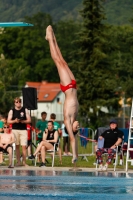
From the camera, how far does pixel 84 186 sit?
44.9ft

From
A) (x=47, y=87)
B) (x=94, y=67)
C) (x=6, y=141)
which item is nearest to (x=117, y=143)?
(x=6, y=141)

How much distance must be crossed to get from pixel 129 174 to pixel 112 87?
43.3m

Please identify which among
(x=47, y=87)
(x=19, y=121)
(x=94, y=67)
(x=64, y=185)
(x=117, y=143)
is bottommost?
(x=64, y=185)

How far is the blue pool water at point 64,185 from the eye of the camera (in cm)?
1166

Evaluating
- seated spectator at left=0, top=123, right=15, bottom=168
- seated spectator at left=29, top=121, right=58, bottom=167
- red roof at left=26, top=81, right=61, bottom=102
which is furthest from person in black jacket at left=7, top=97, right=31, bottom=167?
red roof at left=26, top=81, right=61, bottom=102

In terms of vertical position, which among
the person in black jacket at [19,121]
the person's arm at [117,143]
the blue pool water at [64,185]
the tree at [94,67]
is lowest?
the blue pool water at [64,185]

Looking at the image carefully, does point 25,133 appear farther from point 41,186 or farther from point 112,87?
point 112,87

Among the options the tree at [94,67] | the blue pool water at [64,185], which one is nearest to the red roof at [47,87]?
the tree at [94,67]

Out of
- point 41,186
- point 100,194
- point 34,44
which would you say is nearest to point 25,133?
point 41,186

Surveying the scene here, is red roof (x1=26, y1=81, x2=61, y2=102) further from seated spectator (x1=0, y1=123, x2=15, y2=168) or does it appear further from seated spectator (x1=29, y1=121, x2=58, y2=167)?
seated spectator (x1=0, y1=123, x2=15, y2=168)

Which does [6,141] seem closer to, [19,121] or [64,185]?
[19,121]

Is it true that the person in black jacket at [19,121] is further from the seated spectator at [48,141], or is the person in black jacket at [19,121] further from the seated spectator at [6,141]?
the seated spectator at [48,141]

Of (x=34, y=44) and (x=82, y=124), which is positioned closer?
(x=82, y=124)

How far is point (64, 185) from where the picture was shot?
1386 centimetres
